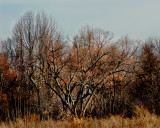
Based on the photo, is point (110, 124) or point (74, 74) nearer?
point (110, 124)

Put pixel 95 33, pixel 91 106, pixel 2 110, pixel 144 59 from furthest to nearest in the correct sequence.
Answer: pixel 144 59 → pixel 2 110 → pixel 95 33 → pixel 91 106

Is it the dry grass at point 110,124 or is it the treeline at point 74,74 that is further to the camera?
the treeline at point 74,74

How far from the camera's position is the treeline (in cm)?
1201

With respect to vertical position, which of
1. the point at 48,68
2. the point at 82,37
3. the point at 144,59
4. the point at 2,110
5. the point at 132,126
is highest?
the point at 82,37

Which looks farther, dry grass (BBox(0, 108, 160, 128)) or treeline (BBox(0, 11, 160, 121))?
treeline (BBox(0, 11, 160, 121))

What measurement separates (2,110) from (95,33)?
12.6 metres

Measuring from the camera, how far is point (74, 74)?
12.0 meters

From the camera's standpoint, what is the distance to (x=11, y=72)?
68.8 ft

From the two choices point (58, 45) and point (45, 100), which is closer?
point (58, 45)

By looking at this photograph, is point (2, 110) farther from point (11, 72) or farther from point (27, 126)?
point (27, 126)

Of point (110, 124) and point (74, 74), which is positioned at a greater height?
point (74, 74)

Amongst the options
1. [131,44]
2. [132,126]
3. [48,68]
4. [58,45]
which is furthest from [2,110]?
[131,44]

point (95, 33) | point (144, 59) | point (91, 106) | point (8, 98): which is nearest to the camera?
point (91, 106)

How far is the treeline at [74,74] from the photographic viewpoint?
39.4ft
